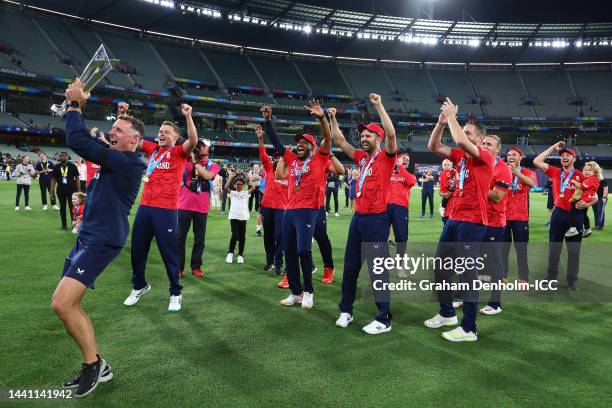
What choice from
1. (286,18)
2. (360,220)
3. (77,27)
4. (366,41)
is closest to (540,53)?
Answer: (366,41)

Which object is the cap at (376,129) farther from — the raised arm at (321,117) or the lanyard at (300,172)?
the lanyard at (300,172)

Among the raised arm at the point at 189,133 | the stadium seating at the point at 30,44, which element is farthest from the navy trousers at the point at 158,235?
the stadium seating at the point at 30,44

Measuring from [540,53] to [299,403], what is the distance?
6380 centimetres

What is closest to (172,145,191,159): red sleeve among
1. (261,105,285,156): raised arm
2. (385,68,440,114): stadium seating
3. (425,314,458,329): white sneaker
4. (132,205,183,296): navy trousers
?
(132,205,183,296): navy trousers

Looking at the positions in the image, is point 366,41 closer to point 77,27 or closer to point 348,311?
point 77,27

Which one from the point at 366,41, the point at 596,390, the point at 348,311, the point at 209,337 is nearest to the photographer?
the point at 596,390

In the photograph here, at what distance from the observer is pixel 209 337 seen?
4316 millimetres

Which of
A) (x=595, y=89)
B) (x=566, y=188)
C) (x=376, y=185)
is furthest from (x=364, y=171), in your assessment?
(x=595, y=89)

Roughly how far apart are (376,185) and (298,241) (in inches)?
A: 51.4

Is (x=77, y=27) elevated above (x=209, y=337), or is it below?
above

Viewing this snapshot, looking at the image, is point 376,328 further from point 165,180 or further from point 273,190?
point 273,190

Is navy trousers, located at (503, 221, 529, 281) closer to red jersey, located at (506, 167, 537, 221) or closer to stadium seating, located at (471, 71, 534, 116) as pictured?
red jersey, located at (506, 167, 537, 221)

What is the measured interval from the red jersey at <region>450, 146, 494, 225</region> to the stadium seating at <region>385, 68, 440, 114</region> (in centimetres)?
5726

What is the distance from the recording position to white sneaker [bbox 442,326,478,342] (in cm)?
429
